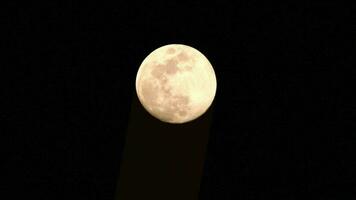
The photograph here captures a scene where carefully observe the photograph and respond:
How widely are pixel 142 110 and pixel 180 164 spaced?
1.34 feet

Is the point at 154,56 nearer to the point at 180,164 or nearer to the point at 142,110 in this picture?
the point at 142,110

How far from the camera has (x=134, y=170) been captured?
6.59 ft

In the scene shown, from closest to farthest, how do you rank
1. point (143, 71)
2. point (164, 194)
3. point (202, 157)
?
point (143, 71) < point (164, 194) < point (202, 157)

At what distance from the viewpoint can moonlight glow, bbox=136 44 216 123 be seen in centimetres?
171

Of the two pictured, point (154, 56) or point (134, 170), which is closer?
point (154, 56)

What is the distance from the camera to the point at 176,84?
5.59 feet

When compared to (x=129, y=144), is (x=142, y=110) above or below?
above

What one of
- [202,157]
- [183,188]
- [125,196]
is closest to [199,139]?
[202,157]

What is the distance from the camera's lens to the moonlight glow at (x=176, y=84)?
1.71 meters

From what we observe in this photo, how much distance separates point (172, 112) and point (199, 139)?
393mm

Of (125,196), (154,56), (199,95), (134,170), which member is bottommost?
(125,196)

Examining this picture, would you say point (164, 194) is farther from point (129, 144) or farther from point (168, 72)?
point (168, 72)

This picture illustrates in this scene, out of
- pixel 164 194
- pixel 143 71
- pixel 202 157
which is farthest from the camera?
pixel 202 157

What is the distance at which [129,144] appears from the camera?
2061 mm
